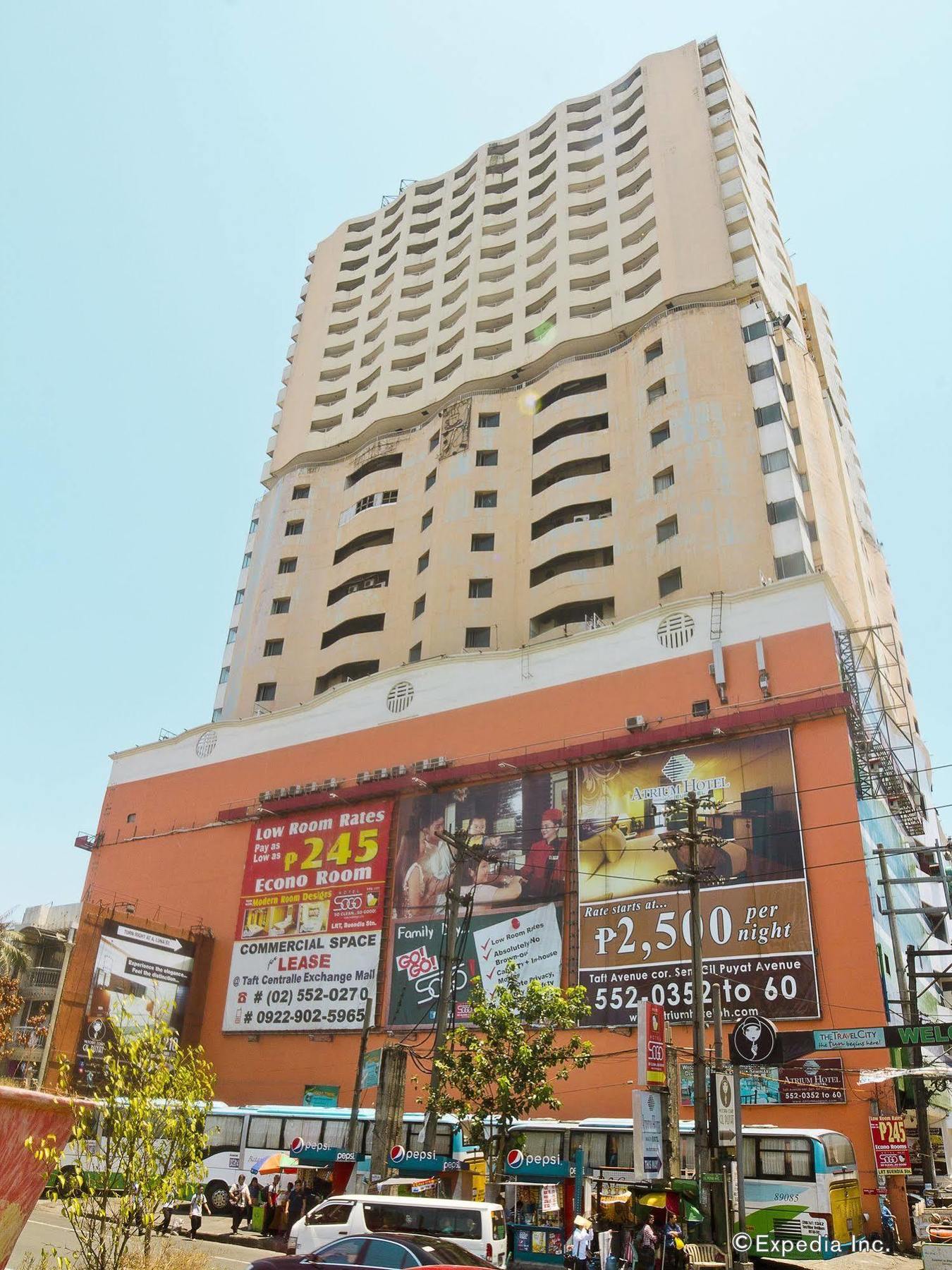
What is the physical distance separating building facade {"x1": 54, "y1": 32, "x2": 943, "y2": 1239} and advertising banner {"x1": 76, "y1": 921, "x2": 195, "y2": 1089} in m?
0.19

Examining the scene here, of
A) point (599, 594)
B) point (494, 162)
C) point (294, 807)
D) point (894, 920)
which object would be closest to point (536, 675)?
point (599, 594)

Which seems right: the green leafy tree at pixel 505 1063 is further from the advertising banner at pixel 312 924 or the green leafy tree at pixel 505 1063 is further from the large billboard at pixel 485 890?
the advertising banner at pixel 312 924

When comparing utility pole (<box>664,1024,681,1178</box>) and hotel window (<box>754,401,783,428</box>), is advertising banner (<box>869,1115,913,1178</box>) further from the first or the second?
hotel window (<box>754,401,783,428</box>)

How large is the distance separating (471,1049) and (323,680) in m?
31.7

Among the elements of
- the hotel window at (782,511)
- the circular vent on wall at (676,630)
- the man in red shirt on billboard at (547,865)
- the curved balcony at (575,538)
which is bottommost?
the man in red shirt on billboard at (547,865)

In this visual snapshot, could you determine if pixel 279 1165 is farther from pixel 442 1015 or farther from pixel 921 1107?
pixel 921 1107

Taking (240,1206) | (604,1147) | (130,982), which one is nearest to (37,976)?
(130,982)

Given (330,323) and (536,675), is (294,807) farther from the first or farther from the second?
(330,323)

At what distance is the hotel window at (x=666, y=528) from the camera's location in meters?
45.6

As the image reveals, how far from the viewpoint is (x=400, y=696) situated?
1753 inches

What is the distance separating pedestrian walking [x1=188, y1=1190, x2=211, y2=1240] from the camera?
24391 millimetres

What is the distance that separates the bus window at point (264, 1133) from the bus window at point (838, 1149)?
673 inches

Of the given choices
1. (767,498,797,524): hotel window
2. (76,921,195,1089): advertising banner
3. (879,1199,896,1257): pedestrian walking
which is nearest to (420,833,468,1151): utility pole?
(879,1199,896,1257): pedestrian walking

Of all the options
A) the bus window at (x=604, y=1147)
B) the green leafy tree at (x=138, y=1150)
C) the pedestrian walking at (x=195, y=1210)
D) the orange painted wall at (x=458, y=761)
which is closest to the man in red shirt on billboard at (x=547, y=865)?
the orange painted wall at (x=458, y=761)
